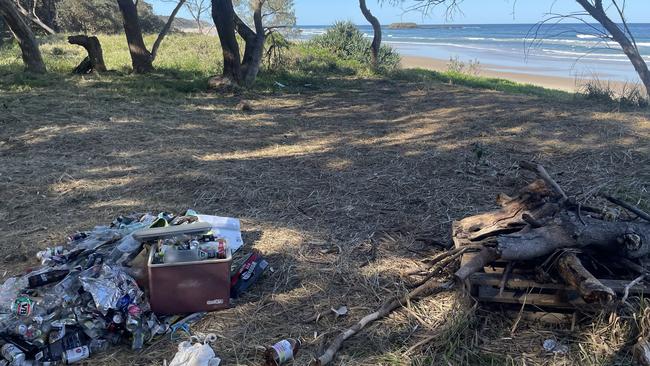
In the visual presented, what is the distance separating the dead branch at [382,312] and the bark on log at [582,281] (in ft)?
2.08

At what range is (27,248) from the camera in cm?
340

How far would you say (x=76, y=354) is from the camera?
93.0 inches

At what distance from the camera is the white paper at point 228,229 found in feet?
11.0

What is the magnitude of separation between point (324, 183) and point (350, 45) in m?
12.5

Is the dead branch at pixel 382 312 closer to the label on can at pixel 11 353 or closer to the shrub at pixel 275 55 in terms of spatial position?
the label on can at pixel 11 353

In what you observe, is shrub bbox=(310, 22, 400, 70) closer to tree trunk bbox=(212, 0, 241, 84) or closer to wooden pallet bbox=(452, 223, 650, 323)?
tree trunk bbox=(212, 0, 241, 84)

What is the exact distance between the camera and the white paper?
3338 mm

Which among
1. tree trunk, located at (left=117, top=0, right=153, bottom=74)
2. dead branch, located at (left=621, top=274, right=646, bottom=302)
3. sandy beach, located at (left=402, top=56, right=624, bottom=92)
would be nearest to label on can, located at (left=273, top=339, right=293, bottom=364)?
dead branch, located at (left=621, top=274, right=646, bottom=302)

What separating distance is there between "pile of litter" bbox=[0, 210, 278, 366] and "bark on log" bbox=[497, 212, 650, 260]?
4.66 ft

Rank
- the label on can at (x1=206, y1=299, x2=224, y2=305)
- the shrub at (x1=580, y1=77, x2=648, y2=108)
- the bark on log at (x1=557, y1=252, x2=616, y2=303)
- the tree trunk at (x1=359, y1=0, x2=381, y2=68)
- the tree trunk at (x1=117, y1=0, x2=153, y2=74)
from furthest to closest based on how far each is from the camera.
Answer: the tree trunk at (x1=359, y1=0, x2=381, y2=68)
the tree trunk at (x1=117, y1=0, x2=153, y2=74)
the shrub at (x1=580, y1=77, x2=648, y2=108)
the label on can at (x1=206, y1=299, x2=224, y2=305)
the bark on log at (x1=557, y1=252, x2=616, y2=303)

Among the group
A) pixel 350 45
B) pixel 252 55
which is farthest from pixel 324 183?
pixel 350 45

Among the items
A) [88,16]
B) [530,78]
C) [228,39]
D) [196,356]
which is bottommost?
[530,78]

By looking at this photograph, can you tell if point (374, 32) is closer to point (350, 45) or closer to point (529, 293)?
point (350, 45)

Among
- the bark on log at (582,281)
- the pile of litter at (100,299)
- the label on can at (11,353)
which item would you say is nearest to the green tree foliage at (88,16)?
the pile of litter at (100,299)
